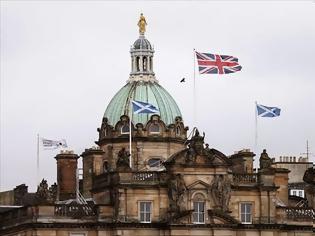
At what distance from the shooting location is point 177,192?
14750cm

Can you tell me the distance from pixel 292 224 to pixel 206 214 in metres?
7.83

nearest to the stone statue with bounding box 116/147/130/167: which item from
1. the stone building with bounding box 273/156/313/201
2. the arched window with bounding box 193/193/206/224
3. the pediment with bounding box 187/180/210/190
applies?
the pediment with bounding box 187/180/210/190

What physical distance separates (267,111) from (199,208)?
11.5m

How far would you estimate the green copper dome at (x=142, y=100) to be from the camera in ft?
535

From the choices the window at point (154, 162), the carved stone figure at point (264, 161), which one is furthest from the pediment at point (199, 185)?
the window at point (154, 162)

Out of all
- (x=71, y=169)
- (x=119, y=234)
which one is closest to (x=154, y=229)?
(x=119, y=234)

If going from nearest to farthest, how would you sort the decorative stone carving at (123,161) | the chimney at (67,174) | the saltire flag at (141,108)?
the decorative stone carving at (123,161) → the saltire flag at (141,108) → the chimney at (67,174)

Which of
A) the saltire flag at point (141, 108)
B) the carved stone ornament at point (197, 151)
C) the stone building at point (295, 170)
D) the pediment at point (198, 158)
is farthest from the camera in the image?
the stone building at point (295, 170)

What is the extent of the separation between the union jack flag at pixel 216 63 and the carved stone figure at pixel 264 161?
289 inches

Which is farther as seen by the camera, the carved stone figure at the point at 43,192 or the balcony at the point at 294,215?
the balcony at the point at 294,215

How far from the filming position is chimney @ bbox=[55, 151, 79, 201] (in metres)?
159

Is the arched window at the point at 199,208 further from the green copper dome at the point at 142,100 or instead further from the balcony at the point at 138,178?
the green copper dome at the point at 142,100

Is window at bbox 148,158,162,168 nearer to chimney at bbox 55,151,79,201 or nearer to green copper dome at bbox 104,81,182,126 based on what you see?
green copper dome at bbox 104,81,182,126

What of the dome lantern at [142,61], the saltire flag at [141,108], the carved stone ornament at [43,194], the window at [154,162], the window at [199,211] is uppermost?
the dome lantern at [142,61]
